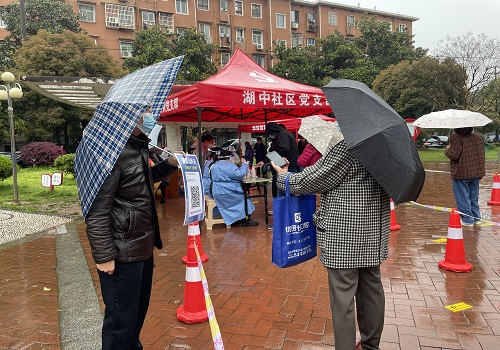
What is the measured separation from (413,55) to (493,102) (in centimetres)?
899

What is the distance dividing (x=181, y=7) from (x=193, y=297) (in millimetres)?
35545

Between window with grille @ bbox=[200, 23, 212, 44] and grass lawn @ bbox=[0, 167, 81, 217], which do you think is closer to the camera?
grass lawn @ bbox=[0, 167, 81, 217]

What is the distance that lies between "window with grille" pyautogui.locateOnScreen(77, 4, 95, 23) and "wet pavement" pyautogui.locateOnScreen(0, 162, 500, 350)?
3052cm

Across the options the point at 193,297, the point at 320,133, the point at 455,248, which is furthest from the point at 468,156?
the point at 193,297

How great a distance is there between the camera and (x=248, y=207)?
22.2ft

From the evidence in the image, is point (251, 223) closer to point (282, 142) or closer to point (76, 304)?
point (282, 142)

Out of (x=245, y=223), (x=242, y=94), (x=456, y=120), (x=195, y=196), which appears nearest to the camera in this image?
(x=195, y=196)

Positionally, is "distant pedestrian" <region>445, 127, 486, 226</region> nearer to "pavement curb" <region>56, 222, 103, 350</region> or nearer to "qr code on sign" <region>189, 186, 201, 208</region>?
"qr code on sign" <region>189, 186, 201, 208</region>

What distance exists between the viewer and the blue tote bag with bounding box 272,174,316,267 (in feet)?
8.23

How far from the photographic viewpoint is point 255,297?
3.72m

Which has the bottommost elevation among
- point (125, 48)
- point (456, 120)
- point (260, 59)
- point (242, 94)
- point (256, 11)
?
point (456, 120)

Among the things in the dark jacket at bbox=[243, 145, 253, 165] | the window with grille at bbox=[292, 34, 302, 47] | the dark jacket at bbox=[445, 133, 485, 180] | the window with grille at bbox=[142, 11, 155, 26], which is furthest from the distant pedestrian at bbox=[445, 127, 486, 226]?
the window with grille at bbox=[292, 34, 302, 47]

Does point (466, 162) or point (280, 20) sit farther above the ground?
point (280, 20)

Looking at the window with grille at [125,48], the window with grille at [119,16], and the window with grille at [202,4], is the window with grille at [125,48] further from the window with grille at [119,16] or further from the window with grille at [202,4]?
the window with grille at [202,4]
